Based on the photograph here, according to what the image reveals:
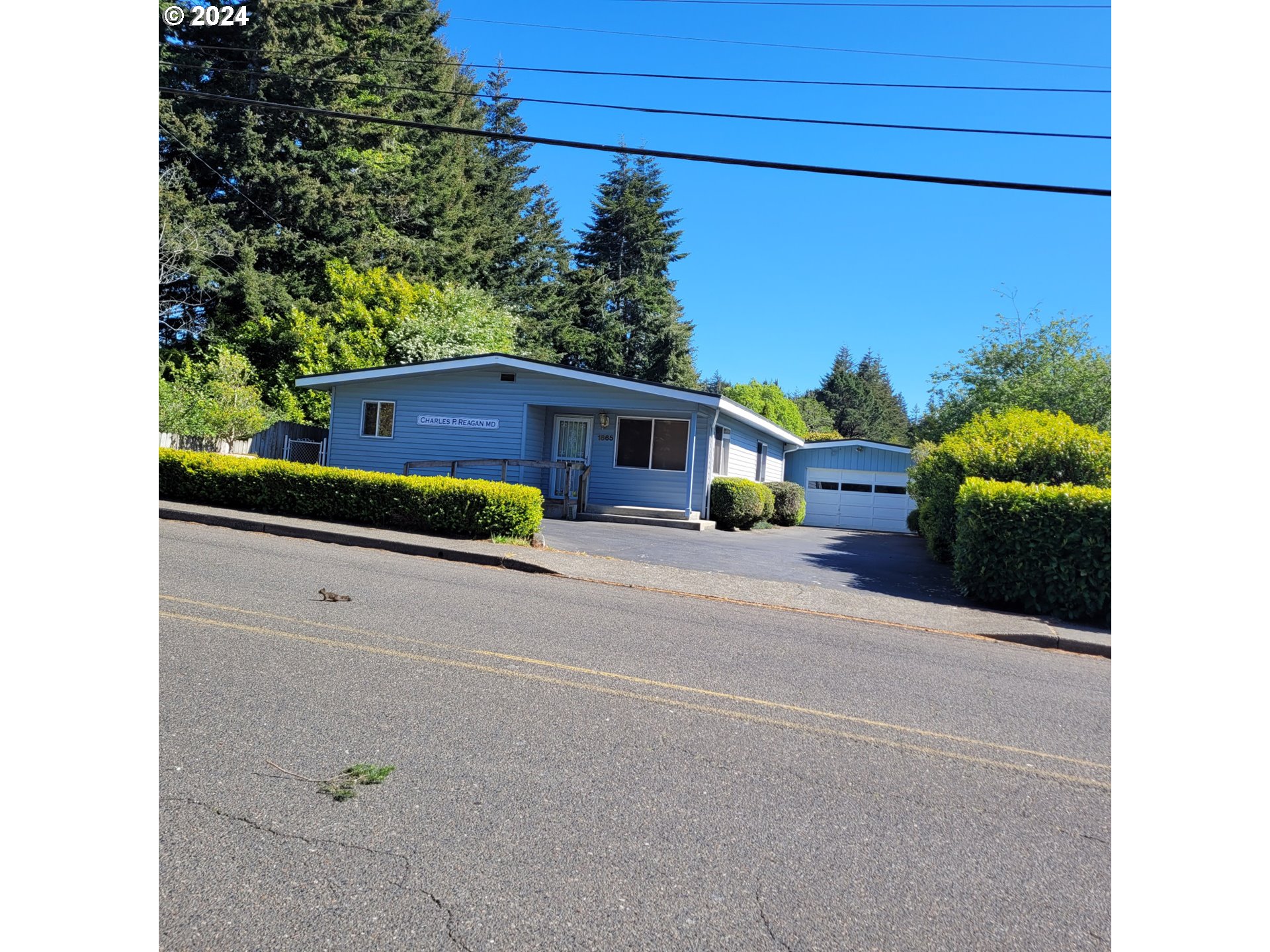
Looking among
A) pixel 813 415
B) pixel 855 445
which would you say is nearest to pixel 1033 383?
pixel 855 445

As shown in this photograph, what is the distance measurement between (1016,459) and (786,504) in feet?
46.8

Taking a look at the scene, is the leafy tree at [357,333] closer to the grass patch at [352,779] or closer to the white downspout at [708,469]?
the white downspout at [708,469]

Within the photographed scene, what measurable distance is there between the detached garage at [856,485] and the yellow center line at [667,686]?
2556cm

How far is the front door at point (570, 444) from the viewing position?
809 inches

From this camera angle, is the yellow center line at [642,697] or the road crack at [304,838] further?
the yellow center line at [642,697]

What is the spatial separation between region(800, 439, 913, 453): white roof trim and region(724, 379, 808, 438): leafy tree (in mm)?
26695

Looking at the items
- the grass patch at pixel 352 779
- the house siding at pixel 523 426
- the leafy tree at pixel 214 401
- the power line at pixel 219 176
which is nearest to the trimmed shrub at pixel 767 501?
the house siding at pixel 523 426

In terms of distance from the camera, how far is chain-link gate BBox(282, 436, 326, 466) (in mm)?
25781

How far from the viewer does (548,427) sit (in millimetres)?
21188

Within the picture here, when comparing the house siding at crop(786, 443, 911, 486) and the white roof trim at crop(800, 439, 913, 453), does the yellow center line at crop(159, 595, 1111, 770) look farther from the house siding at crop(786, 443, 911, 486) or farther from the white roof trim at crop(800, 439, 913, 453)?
the house siding at crop(786, 443, 911, 486)

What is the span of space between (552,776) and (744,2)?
7227 mm

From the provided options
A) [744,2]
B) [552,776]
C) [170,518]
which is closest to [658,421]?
[170,518]

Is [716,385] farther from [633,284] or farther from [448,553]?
[448,553]

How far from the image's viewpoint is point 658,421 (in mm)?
20109
